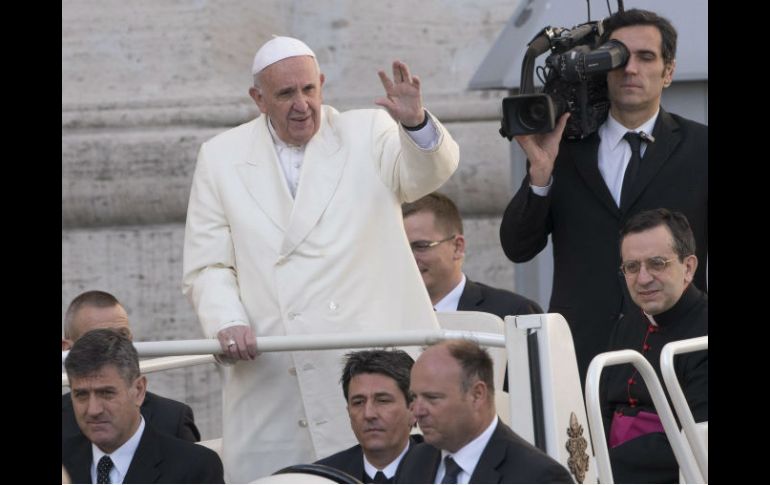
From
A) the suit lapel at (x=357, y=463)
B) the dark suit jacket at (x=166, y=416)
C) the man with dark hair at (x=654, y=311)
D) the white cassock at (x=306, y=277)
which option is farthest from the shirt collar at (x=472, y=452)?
the dark suit jacket at (x=166, y=416)

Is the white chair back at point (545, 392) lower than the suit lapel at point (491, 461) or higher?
higher

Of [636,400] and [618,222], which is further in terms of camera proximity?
[618,222]

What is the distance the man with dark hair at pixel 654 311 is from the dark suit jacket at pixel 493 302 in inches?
36.9

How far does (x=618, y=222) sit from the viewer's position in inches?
184

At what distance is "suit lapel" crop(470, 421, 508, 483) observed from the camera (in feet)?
11.5

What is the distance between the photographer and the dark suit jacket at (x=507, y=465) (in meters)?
3.43

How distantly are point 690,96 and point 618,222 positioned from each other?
170cm

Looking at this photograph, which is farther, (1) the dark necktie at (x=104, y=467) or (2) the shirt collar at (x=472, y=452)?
(1) the dark necktie at (x=104, y=467)

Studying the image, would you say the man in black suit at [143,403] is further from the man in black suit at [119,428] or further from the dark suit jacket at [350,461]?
the dark suit jacket at [350,461]

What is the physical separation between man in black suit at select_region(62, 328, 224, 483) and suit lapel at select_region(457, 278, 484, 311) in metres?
1.32

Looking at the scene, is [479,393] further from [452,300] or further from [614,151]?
[452,300]
